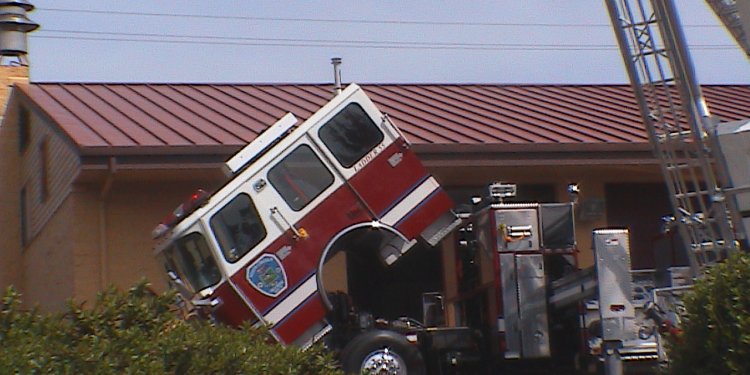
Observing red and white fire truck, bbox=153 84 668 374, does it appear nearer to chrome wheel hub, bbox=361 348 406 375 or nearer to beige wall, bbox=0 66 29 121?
chrome wheel hub, bbox=361 348 406 375

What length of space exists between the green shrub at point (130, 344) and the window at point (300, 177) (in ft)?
16.9

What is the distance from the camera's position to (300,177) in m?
13.9

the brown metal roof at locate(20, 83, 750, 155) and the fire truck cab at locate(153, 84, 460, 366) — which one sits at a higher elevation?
the brown metal roof at locate(20, 83, 750, 155)

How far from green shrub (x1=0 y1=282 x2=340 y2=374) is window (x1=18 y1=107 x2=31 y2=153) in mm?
13463

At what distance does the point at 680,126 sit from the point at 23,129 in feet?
37.2

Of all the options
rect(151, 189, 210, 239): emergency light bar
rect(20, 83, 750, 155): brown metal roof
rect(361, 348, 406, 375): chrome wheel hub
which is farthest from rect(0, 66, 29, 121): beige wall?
rect(361, 348, 406, 375): chrome wheel hub

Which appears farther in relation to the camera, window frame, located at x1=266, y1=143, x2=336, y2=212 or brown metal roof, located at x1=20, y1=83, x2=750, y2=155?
brown metal roof, located at x1=20, y1=83, x2=750, y2=155

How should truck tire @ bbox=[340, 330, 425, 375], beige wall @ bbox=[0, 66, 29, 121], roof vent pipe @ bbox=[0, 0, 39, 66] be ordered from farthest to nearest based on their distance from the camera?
roof vent pipe @ bbox=[0, 0, 39, 66]
beige wall @ bbox=[0, 66, 29, 121]
truck tire @ bbox=[340, 330, 425, 375]

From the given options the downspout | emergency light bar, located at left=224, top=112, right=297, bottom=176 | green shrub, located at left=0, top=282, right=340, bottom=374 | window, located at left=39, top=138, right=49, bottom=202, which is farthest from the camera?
window, located at left=39, top=138, right=49, bottom=202

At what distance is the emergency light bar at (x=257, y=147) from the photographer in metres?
13.9

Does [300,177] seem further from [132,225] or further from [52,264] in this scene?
[52,264]

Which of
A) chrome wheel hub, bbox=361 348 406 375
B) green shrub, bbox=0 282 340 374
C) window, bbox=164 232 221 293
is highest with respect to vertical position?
window, bbox=164 232 221 293

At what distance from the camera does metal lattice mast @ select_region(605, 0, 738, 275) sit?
13.9m

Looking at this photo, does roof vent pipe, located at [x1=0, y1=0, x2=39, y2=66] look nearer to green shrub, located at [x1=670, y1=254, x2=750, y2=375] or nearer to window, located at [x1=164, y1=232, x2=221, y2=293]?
window, located at [x1=164, y1=232, x2=221, y2=293]
